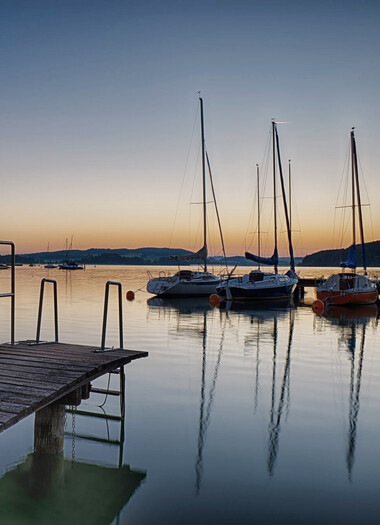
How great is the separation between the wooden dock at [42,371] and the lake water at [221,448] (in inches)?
56.6

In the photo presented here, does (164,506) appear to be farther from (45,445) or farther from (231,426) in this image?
(231,426)

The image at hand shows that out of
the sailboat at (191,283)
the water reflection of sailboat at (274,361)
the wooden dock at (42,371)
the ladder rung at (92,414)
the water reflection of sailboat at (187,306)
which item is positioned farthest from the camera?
the sailboat at (191,283)

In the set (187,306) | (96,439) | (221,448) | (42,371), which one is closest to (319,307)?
(187,306)

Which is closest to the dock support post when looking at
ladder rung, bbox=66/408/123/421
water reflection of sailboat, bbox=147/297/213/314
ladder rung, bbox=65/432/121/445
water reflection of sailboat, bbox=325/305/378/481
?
ladder rung, bbox=65/432/121/445

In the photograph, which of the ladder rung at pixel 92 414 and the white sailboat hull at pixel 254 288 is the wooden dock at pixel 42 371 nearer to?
the ladder rung at pixel 92 414

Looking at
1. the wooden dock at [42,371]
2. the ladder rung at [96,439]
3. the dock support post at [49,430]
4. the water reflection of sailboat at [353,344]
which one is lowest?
the water reflection of sailboat at [353,344]

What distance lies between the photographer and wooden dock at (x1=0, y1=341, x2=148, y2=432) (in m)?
5.27

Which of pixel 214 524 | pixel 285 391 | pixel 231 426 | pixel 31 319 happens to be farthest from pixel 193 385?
pixel 31 319

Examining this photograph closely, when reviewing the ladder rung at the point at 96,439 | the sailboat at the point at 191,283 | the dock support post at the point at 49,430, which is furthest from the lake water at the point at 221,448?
the sailboat at the point at 191,283

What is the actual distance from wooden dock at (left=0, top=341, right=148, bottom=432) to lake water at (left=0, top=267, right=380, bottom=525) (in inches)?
56.6

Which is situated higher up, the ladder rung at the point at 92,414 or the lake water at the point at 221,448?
the ladder rung at the point at 92,414

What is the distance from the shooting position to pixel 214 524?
5.65m

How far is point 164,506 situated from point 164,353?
34.9ft

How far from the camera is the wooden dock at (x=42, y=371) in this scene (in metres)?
5.27
